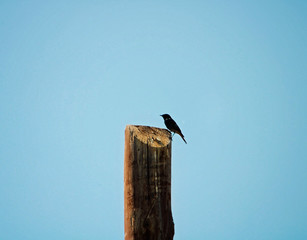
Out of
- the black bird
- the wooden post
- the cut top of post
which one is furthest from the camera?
the black bird

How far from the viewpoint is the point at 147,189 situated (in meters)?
3.17

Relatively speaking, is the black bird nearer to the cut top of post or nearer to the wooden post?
the cut top of post

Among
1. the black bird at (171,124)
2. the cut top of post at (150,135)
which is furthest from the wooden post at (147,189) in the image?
the black bird at (171,124)

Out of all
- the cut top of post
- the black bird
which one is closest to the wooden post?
the cut top of post

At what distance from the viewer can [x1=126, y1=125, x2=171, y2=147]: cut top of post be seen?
132 inches

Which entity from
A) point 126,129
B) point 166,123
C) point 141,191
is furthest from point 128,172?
point 166,123

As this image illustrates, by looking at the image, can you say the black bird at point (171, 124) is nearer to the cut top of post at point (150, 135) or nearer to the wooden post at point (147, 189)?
the cut top of post at point (150, 135)

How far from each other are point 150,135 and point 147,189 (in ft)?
1.80

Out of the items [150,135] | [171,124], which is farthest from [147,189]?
[171,124]

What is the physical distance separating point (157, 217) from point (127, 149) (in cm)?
67

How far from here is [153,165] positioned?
3240 millimetres

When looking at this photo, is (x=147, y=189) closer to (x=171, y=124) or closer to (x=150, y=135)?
(x=150, y=135)

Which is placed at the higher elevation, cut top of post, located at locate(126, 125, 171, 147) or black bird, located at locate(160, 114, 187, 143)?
black bird, located at locate(160, 114, 187, 143)

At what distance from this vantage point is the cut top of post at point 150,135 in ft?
11.0
